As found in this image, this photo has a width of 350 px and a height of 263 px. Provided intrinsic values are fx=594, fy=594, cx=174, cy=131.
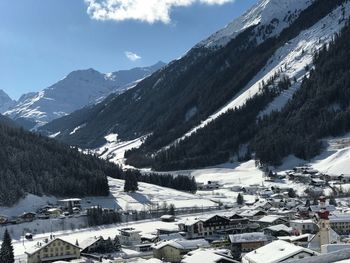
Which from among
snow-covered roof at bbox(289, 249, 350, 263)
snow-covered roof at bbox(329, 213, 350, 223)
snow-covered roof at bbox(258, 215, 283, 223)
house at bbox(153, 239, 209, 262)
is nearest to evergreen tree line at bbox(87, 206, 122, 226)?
snow-covered roof at bbox(258, 215, 283, 223)

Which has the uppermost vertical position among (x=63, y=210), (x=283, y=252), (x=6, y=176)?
(x=6, y=176)

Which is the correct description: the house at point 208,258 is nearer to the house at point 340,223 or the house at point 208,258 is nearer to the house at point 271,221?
the house at point 340,223

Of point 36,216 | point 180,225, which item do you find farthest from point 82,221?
point 180,225

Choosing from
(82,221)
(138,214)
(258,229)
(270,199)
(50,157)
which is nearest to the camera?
(258,229)

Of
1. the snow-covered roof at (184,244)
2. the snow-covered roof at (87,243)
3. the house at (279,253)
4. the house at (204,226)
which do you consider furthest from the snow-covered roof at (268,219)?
the house at (279,253)

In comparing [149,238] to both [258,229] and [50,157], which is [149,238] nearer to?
[258,229]

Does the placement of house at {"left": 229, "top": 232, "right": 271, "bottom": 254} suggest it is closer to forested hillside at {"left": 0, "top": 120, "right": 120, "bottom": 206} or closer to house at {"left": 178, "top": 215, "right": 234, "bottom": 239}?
house at {"left": 178, "top": 215, "right": 234, "bottom": 239}
